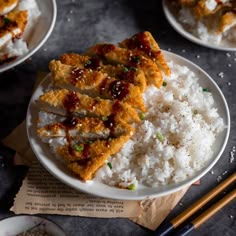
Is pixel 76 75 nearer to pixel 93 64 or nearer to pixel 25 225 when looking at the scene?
pixel 93 64

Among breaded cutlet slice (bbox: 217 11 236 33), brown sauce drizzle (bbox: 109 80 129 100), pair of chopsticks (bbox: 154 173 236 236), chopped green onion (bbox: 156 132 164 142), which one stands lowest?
pair of chopsticks (bbox: 154 173 236 236)

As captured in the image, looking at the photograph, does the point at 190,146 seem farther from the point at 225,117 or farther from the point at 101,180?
the point at 101,180

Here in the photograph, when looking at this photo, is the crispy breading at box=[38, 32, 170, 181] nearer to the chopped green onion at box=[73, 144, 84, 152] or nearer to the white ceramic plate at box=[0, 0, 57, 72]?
the chopped green onion at box=[73, 144, 84, 152]

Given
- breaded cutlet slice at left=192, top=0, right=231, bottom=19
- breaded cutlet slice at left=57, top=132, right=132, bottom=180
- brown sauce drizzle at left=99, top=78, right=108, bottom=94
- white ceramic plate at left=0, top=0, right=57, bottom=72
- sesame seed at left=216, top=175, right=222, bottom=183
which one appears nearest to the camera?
breaded cutlet slice at left=57, top=132, right=132, bottom=180

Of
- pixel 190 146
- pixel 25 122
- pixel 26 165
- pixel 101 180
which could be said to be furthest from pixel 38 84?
pixel 190 146

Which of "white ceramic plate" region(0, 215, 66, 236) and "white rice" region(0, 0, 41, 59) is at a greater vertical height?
"white rice" region(0, 0, 41, 59)

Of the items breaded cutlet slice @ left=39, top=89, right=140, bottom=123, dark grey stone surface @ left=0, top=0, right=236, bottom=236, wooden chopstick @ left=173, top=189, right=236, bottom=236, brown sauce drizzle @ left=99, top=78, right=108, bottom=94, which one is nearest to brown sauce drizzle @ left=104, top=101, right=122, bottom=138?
breaded cutlet slice @ left=39, top=89, right=140, bottom=123
